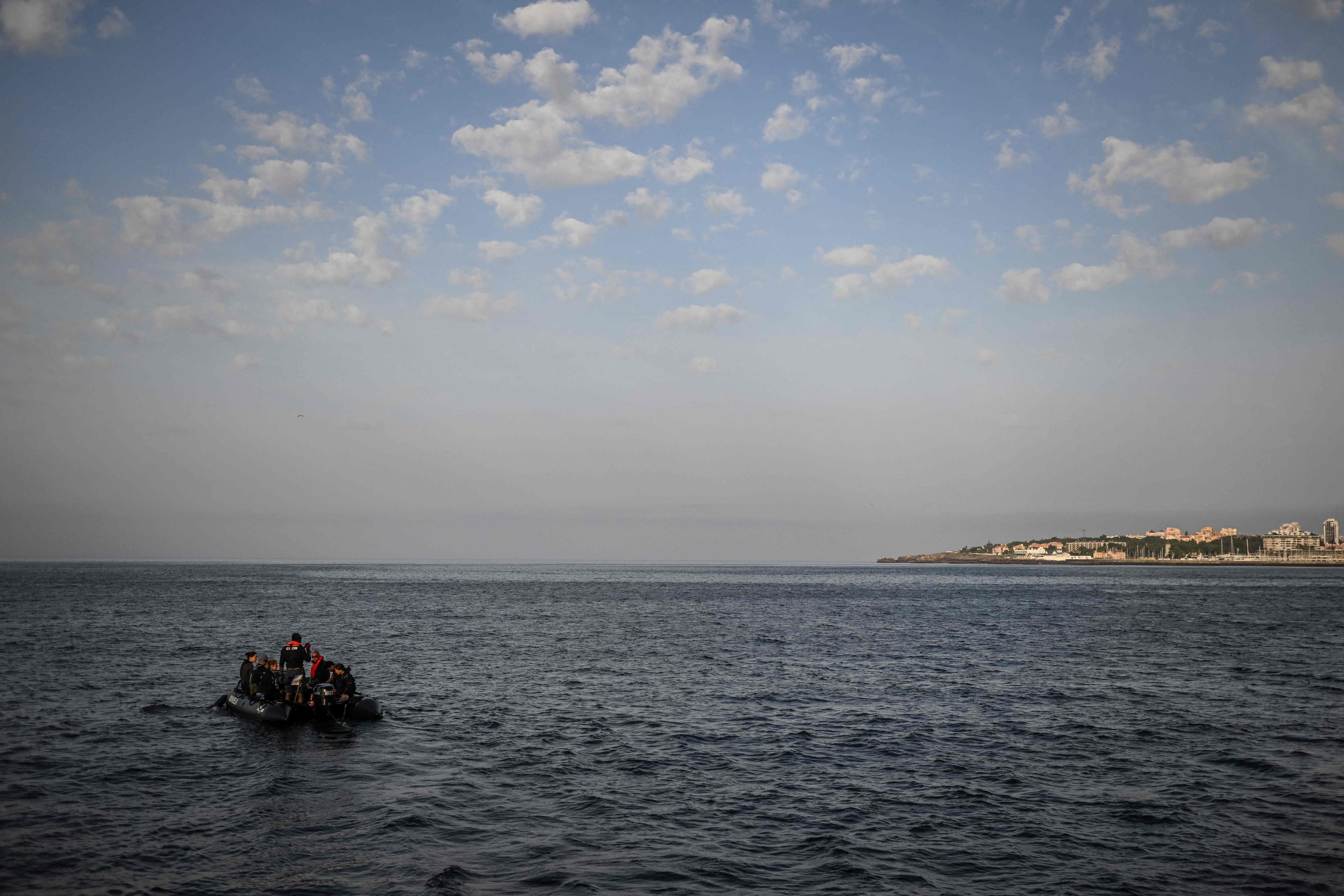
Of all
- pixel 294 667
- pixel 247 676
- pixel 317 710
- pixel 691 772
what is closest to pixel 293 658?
pixel 294 667

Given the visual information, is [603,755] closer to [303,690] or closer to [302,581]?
[303,690]

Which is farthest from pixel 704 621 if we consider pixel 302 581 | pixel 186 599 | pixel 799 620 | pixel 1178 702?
pixel 302 581

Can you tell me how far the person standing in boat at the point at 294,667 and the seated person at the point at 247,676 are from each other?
3.52 feet

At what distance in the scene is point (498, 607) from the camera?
3831 inches

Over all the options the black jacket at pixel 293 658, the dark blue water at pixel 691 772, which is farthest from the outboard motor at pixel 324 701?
the black jacket at pixel 293 658

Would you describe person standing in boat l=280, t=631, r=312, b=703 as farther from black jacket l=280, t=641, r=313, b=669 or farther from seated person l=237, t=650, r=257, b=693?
seated person l=237, t=650, r=257, b=693

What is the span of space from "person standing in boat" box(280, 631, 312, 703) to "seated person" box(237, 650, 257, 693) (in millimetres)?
1074

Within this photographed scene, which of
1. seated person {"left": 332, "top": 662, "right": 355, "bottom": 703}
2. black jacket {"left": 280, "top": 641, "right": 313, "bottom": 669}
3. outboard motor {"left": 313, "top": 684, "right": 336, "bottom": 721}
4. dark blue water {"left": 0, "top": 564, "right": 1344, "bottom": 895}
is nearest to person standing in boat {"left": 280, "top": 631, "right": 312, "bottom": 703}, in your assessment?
black jacket {"left": 280, "top": 641, "right": 313, "bottom": 669}

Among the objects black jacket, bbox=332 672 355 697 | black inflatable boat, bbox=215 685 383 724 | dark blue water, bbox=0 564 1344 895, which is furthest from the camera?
black jacket, bbox=332 672 355 697

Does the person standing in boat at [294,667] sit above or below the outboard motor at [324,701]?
above

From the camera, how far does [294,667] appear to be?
3266 cm

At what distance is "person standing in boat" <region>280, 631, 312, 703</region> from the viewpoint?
101ft

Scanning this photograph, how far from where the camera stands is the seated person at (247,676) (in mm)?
32406

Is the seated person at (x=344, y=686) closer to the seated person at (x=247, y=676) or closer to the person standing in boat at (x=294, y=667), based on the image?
the person standing in boat at (x=294, y=667)
